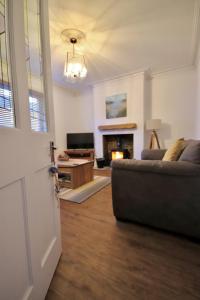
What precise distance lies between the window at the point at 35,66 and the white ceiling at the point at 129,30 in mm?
1305

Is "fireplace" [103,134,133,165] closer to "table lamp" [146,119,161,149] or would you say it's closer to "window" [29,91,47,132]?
"table lamp" [146,119,161,149]

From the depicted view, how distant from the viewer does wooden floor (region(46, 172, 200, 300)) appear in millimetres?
1032

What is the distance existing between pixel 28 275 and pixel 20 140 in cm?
72

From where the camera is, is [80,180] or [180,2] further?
[80,180]

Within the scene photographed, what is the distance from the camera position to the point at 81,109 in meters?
5.84

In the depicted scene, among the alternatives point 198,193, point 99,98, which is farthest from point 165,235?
point 99,98

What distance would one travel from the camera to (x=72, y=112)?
579 cm

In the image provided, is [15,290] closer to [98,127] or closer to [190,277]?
[190,277]

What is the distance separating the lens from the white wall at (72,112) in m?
5.25

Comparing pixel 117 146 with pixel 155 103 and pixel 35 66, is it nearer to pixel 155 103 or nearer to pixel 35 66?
pixel 155 103

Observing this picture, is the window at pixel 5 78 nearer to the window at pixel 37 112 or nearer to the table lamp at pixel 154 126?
the window at pixel 37 112

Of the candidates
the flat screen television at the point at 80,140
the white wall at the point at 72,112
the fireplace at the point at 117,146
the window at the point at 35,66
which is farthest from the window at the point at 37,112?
the flat screen television at the point at 80,140

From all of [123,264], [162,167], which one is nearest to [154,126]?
[162,167]

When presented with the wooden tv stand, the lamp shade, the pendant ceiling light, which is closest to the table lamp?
the lamp shade
